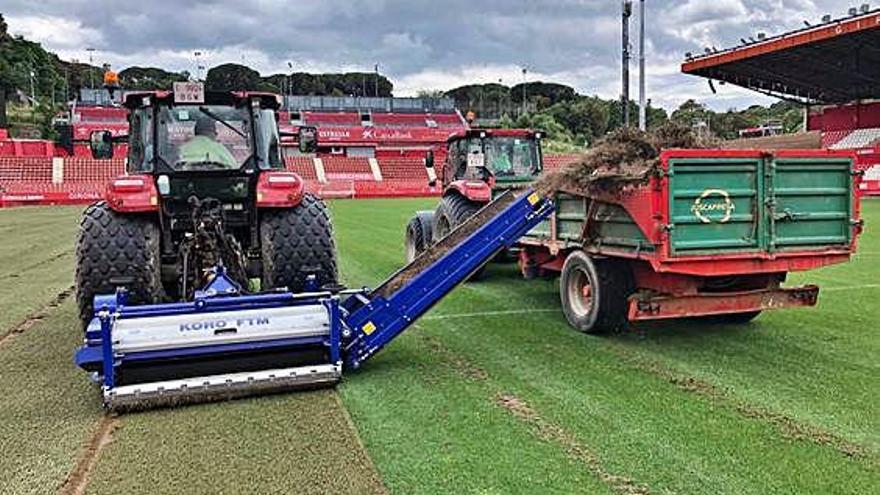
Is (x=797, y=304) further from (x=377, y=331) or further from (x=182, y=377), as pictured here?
(x=182, y=377)

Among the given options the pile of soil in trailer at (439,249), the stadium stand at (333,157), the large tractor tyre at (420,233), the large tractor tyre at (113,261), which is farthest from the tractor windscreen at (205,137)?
the stadium stand at (333,157)

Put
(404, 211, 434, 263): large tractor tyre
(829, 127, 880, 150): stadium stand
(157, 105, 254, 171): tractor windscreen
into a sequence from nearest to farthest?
(157, 105, 254, 171): tractor windscreen, (404, 211, 434, 263): large tractor tyre, (829, 127, 880, 150): stadium stand

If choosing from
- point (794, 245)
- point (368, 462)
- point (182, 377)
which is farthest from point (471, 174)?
point (368, 462)

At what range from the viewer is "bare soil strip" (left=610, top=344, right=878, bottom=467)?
4074 millimetres

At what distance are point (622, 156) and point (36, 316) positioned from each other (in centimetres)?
600

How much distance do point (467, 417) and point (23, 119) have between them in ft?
233

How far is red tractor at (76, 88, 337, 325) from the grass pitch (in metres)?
0.88

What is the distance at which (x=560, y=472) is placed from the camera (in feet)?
12.3

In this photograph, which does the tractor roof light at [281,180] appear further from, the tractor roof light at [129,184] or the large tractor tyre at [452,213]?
the large tractor tyre at [452,213]

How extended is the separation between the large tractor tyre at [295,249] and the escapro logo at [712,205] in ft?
9.36

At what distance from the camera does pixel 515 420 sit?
453 cm

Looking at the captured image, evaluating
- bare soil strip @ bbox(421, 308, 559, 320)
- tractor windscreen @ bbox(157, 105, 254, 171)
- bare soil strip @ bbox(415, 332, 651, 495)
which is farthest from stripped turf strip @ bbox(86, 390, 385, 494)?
bare soil strip @ bbox(421, 308, 559, 320)

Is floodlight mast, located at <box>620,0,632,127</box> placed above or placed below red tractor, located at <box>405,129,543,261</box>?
above

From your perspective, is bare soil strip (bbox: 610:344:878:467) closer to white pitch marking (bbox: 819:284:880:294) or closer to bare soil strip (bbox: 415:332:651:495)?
bare soil strip (bbox: 415:332:651:495)
